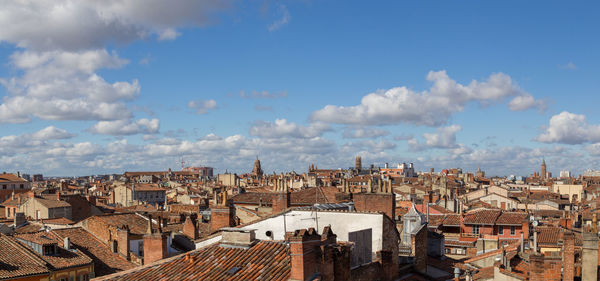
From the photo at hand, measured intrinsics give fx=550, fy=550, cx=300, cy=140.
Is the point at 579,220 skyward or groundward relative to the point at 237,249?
groundward

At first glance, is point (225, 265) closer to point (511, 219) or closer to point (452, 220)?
point (511, 219)

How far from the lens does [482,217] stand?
154 feet

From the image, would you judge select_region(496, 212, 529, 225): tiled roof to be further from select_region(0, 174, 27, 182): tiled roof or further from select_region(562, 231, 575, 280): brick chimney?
select_region(0, 174, 27, 182): tiled roof

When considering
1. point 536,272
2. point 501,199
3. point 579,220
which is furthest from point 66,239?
point 501,199

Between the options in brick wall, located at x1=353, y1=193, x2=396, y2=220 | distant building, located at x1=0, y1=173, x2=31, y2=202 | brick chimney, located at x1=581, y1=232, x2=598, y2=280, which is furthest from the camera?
distant building, located at x1=0, y1=173, x2=31, y2=202

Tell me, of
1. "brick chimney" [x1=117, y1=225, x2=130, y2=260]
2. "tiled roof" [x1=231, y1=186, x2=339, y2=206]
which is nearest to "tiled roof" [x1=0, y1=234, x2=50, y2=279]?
"brick chimney" [x1=117, y1=225, x2=130, y2=260]

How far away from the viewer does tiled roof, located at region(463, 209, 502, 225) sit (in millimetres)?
46406

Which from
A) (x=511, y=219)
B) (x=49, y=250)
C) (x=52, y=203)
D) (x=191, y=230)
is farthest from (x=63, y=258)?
(x=511, y=219)

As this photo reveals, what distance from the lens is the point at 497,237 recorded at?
45625 mm

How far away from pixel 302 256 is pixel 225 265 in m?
3.37

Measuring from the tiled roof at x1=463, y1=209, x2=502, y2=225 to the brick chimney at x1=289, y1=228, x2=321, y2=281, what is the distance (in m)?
35.5

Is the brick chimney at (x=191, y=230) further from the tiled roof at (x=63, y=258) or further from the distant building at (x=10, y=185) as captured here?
the distant building at (x=10, y=185)

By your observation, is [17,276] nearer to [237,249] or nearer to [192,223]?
[192,223]

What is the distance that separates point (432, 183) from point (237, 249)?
314 ft
